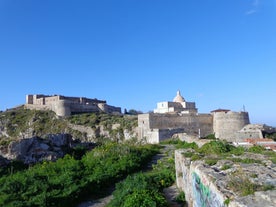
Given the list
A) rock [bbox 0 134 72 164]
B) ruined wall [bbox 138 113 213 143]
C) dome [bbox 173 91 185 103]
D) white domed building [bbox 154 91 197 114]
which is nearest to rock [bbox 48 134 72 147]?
rock [bbox 0 134 72 164]

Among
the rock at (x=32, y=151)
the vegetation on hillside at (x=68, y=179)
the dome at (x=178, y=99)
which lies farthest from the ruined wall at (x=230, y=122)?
the rock at (x=32, y=151)

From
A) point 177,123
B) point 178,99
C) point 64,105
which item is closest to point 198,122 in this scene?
point 177,123

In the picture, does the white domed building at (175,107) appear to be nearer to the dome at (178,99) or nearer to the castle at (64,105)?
the dome at (178,99)

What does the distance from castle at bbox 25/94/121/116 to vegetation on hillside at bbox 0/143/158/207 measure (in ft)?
141

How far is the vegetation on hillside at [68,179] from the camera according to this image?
27.9ft

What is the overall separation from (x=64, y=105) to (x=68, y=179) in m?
46.9

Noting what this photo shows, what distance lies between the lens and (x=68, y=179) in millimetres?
10242

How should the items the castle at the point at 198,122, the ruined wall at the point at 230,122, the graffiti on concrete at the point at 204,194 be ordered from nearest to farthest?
the graffiti on concrete at the point at 204,194, the castle at the point at 198,122, the ruined wall at the point at 230,122

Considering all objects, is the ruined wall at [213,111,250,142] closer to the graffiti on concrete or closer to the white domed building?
the white domed building

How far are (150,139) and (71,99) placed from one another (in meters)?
35.0

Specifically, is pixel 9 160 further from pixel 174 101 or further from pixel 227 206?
pixel 174 101

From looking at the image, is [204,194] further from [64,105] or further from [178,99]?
[64,105]

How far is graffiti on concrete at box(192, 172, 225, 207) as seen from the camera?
4.09m

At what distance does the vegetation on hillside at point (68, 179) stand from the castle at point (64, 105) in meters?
43.0
